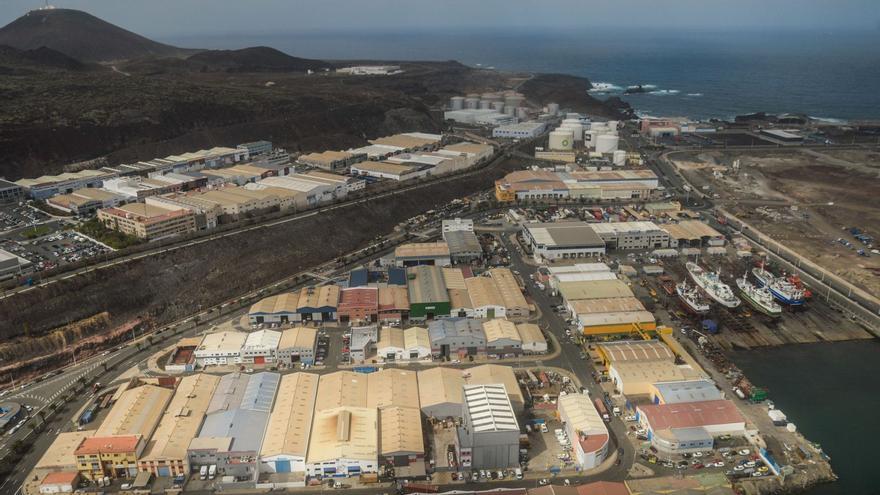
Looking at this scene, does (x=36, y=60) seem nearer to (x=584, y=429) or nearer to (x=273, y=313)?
(x=273, y=313)

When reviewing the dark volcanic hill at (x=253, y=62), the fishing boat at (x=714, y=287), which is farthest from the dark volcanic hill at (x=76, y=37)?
the fishing boat at (x=714, y=287)

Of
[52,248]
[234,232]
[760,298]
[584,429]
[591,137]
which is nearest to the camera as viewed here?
[584,429]

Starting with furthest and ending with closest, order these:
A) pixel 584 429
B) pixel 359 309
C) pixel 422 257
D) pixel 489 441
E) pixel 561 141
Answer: pixel 561 141 < pixel 422 257 < pixel 359 309 < pixel 584 429 < pixel 489 441

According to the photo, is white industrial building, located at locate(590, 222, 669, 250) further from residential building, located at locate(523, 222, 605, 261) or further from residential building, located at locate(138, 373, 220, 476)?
residential building, located at locate(138, 373, 220, 476)

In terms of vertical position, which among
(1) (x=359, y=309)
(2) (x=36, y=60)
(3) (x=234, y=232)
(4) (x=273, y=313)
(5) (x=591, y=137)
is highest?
(2) (x=36, y=60)

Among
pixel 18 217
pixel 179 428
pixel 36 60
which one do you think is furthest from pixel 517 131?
pixel 36 60

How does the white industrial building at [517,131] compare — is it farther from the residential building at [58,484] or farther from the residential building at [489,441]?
the residential building at [58,484]
